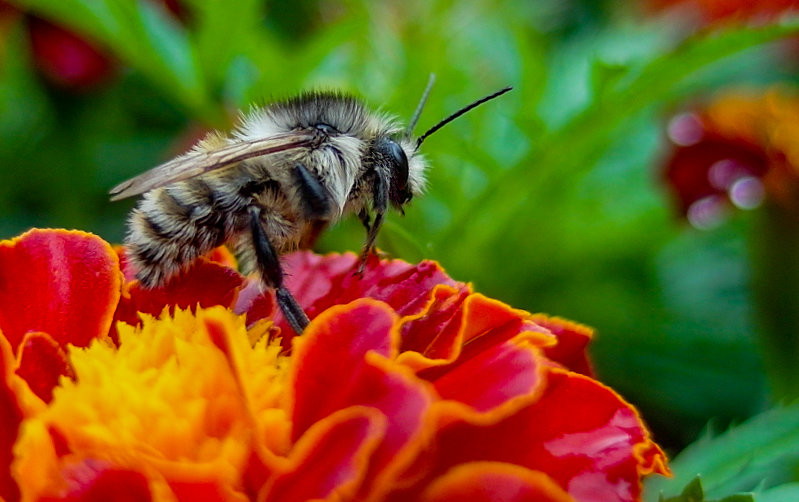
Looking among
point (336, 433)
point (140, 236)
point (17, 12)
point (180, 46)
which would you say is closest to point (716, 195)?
point (180, 46)

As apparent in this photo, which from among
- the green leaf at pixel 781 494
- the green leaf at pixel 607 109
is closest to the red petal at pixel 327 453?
the green leaf at pixel 781 494

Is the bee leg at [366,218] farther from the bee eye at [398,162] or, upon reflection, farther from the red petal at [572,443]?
the red petal at [572,443]

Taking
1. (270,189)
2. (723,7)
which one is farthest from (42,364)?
(723,7)

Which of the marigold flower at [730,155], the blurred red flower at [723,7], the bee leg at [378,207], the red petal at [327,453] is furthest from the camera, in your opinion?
the blurred red flower at [723,7]

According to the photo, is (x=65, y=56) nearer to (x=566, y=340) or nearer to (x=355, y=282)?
(x=355, y=282)

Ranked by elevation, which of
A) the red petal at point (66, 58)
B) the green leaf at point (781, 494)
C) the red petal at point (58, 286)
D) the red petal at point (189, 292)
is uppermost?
the red petal at point (66, 58)

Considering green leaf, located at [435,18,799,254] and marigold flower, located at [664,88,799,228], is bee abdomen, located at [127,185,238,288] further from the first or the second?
marigold flower, located at [664,88,799,228]

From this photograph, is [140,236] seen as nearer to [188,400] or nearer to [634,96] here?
[188,400]

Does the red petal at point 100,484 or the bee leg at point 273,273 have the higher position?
the bee leg at point 273,273
